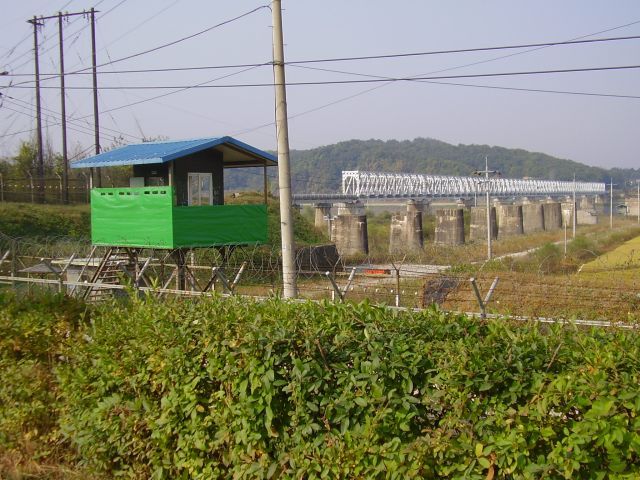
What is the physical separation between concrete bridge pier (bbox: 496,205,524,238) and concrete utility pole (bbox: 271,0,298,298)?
2683 inches

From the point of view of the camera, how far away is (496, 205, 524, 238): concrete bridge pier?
80438mm

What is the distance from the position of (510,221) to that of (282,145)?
232ft

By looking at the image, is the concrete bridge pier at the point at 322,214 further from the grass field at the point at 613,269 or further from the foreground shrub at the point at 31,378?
the foreground shrub at the point at 31,378


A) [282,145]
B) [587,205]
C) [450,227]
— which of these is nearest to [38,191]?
[450,227]

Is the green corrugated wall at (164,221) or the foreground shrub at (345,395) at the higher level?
the green corrugated wall at (164,221)

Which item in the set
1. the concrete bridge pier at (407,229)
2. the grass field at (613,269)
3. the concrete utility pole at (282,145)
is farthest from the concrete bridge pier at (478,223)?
the concrete utility pole at (282,145)

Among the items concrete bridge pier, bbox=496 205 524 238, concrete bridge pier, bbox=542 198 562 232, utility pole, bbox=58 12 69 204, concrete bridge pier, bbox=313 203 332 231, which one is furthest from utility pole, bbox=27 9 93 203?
concrete bridge pier, bbox=542 198 562 232

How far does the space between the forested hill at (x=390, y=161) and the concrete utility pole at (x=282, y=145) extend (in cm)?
8765

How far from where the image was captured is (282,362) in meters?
5.02

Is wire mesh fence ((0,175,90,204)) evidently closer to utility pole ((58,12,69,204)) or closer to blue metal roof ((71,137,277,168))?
utility pole ((58,12,69,204))

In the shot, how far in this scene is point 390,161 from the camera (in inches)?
6412

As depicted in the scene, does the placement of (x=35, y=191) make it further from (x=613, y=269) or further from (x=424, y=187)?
(x=424, y=187)

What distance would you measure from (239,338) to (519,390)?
1.97 meters

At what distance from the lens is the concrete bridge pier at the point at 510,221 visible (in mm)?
80438
